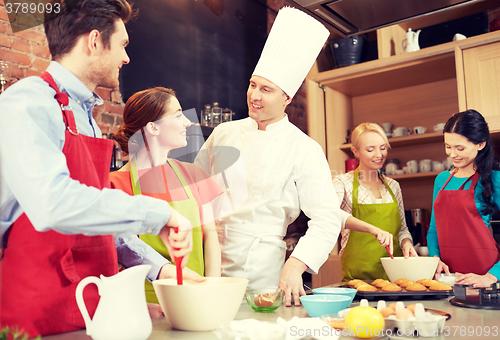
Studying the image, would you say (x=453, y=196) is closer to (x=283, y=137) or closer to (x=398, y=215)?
(x=398, y=215)

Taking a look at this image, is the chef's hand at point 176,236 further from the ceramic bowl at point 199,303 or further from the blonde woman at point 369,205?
the blonde woman at point 369,205

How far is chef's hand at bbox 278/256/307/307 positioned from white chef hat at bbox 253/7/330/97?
2.55ft

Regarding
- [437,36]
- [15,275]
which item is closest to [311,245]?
[15,275]

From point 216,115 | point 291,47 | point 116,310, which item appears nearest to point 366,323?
point 116,310

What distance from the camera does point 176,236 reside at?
794 millimetres

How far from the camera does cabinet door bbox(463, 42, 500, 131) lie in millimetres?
2598

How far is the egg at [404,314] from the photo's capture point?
30.2 inches

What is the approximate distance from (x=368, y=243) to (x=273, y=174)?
973 mm

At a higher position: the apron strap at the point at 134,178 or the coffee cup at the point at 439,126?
the coffee cup at the point at 439,126

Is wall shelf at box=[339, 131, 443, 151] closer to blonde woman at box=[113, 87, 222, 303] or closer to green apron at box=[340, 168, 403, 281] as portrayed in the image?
green apron at box=[340, 168, 403, 281]

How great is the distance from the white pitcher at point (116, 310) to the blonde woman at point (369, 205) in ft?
5.74

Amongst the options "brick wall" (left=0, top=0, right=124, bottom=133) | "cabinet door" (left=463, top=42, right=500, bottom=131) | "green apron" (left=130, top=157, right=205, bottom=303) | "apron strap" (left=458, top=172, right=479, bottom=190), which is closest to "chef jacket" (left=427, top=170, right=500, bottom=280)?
"apron strap" (left=458, top=172, right=479, bottom=190)

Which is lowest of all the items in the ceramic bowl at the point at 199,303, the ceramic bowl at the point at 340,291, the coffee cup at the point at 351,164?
the ceramic bowl at the point at 340,291

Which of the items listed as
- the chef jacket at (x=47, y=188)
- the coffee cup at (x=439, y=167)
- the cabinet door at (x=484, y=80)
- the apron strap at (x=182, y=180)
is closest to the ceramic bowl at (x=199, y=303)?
the chef jacket at (x=47, y=188)
